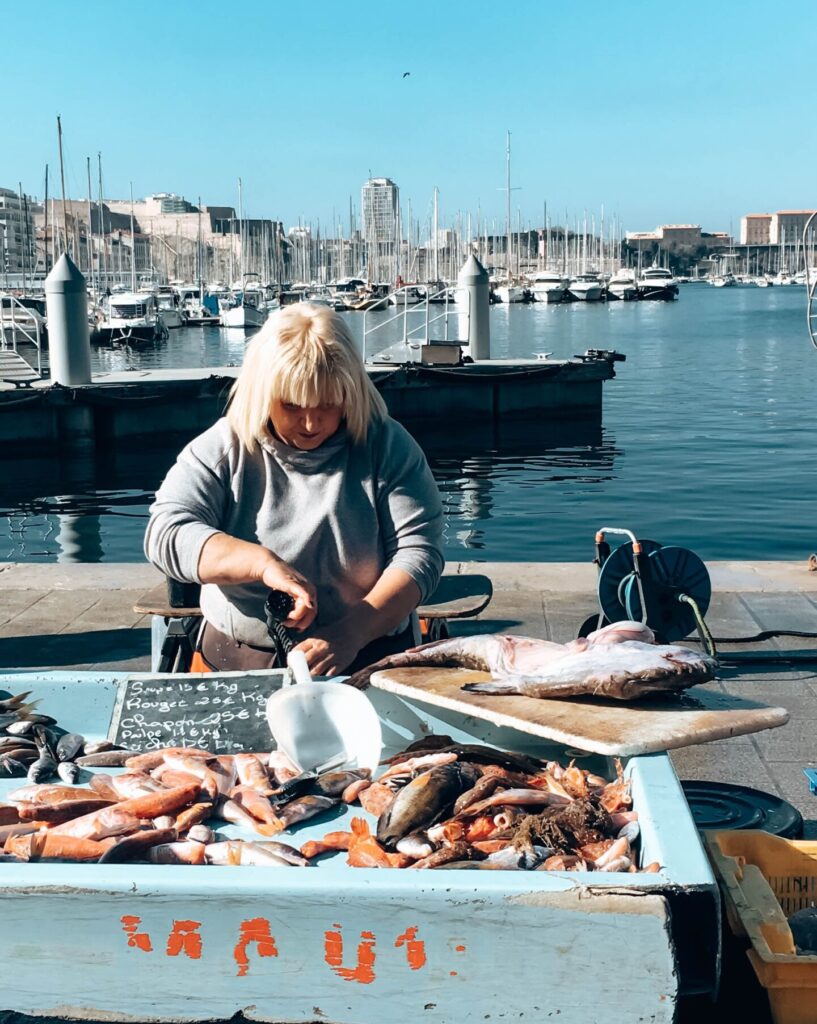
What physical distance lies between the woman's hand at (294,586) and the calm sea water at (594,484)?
34.1 ft

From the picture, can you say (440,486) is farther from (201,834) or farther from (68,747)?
(201,834)

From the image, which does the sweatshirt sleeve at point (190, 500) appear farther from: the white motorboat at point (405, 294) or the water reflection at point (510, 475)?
the white motorboat at point (405, 294)

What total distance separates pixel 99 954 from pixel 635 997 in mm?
966

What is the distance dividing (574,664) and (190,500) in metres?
1.26

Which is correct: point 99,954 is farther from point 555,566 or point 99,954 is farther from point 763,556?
point 763,556

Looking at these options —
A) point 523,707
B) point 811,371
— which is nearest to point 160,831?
point 523,707

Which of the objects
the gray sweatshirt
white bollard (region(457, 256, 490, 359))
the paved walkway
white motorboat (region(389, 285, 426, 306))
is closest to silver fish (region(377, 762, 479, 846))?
the gray sweatshirt

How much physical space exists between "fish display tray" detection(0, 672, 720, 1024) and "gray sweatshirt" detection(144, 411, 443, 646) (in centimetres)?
149

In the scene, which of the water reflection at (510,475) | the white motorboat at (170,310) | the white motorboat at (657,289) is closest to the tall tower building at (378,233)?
the white motorboat at (170,310)

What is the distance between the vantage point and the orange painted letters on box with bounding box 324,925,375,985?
7.68ft

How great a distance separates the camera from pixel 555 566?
8594 millimetres

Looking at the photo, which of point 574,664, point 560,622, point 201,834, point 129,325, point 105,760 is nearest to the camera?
point 201,834

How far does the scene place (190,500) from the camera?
12.6 feet

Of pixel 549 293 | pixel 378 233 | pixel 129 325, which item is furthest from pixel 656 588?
pixel 549 293
